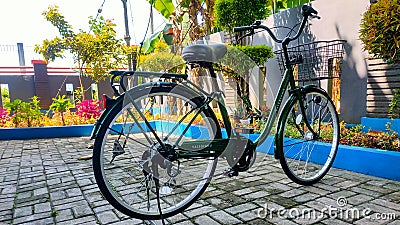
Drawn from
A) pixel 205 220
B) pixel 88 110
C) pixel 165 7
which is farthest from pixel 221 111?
pixel 88 110

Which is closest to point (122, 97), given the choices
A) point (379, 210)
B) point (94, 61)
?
point (379, 210)

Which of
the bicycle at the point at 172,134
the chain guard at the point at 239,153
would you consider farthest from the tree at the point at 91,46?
the chain guard at the point at 239,153

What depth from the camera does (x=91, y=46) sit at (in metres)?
6.30

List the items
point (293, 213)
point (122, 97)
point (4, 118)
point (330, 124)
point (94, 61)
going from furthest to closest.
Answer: point (94, 61)
point (4, 118)
point (330, 124)
point (293, 213)
point (122, 97)

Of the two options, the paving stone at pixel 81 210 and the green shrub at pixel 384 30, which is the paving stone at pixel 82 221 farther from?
the green shrub at pixel 384 30

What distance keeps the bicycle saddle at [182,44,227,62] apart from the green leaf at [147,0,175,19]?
3938 mm

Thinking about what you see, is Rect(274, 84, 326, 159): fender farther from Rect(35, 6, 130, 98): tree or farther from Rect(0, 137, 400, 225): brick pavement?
Rect(35, 6, 130, 98): tree

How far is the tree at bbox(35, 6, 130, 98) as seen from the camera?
6371mm

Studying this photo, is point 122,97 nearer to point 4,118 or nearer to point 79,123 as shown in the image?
point 79,123

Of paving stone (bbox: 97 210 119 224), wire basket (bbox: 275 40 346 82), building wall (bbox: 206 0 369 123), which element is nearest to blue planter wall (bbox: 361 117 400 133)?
building wall (bbox: 206 0 369 123)

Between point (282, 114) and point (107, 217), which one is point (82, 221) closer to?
point (107, 217)

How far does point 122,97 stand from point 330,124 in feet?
6.67

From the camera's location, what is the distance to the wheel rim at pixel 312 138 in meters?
2.24

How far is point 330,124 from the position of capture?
2656 millimetres
